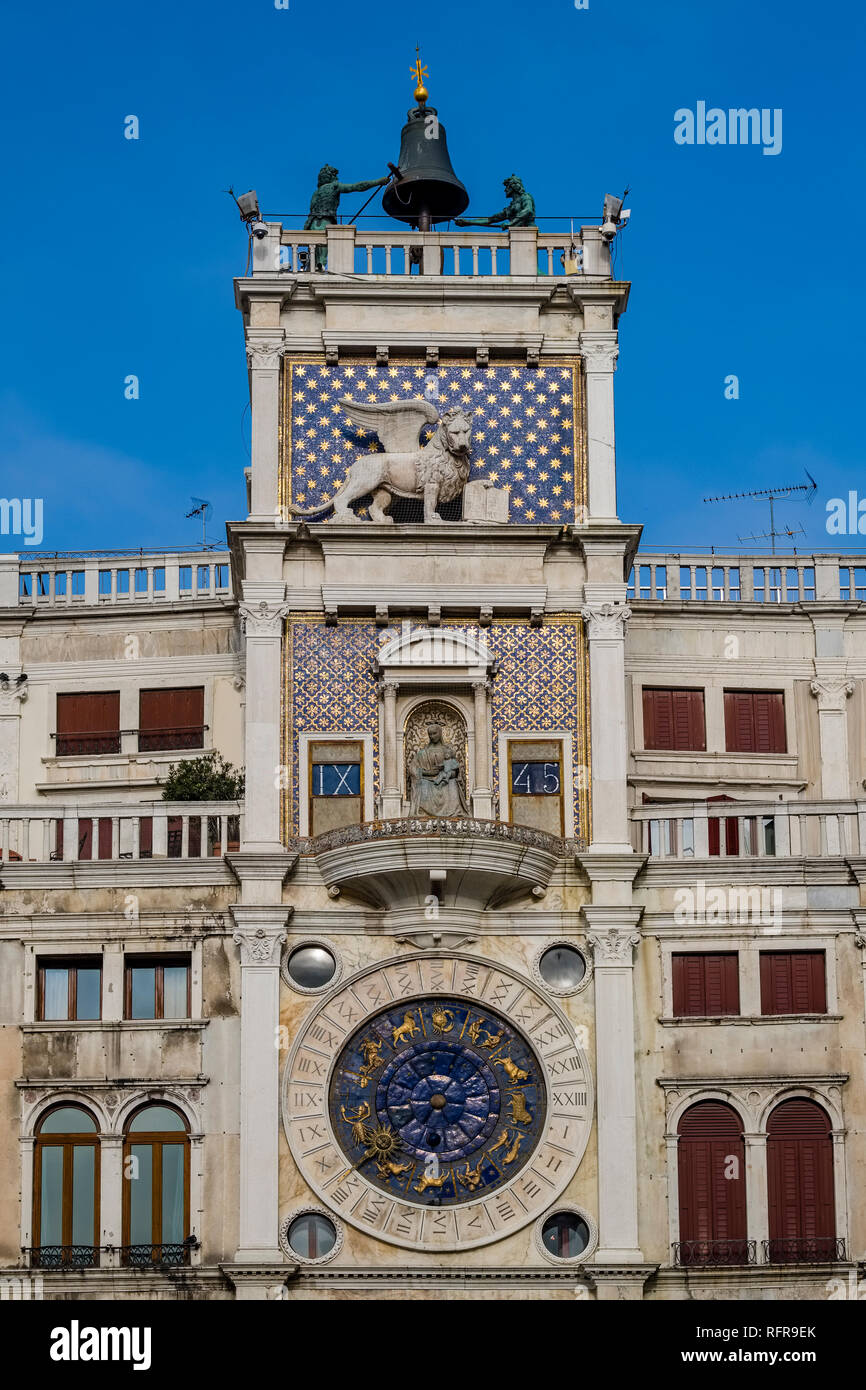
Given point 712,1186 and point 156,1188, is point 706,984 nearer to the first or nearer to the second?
point 712,1186

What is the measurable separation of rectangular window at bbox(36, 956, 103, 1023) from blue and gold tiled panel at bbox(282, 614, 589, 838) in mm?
A: 4517

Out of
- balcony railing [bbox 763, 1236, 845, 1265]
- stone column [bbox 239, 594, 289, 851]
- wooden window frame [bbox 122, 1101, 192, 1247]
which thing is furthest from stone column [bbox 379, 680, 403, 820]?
balcony railing [bbox 763, 1236, 845, 1265]

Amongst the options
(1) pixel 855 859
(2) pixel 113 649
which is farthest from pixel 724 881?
(2) pixel 113 649

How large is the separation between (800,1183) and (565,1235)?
385 cm

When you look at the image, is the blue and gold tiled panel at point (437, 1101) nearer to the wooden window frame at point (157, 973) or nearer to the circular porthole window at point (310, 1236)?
the circular porthole window at point (310, 1236)

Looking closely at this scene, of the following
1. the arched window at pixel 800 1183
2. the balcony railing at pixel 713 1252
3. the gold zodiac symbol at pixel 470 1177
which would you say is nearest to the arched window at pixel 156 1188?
the gold zodiac symbol at pixel 470 1177

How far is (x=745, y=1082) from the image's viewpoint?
47.6 m

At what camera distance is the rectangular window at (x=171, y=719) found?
5475 cm

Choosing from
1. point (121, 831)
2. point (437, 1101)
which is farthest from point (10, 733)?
point (437, 1101)

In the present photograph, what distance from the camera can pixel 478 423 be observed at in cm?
5094

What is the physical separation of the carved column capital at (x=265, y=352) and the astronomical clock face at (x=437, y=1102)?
414 inches

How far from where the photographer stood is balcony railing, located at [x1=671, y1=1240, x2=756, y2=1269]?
4684cm

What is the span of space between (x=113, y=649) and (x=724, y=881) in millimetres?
13216

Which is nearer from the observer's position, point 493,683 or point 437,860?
point 437,860
